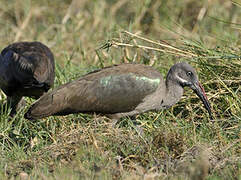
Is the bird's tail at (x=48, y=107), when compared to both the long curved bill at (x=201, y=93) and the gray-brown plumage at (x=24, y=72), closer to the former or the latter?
the gray-brown plumage at (x=24, y=72)

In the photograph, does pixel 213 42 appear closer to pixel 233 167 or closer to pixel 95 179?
pixel 233 167

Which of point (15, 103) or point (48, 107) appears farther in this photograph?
point (15, 103)

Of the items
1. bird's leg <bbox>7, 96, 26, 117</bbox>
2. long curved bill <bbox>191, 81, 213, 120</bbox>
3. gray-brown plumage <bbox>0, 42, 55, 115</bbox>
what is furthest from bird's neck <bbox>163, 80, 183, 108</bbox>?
bird's leg <bbox>7, 96, 26, 117</bbox>

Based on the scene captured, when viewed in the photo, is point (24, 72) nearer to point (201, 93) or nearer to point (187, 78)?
point (187, 78)

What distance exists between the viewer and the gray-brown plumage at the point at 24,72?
6277mm

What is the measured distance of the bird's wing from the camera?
18.3 feet

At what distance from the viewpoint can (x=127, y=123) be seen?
19.7 ft

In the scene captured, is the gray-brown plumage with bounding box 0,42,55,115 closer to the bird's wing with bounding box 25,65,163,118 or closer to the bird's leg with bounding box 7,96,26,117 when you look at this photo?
the bird's leg with bounding box 7,96,26,117

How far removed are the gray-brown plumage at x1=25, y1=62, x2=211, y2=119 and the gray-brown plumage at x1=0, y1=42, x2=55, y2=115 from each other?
0.67 metres

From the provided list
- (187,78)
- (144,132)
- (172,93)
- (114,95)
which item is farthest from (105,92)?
(187,78)

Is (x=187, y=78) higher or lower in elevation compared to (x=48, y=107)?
higher

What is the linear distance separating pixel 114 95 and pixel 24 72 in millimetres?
1258

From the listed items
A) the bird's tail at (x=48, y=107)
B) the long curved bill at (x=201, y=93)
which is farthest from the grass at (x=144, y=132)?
the bird's tail at (x=48, y=107)

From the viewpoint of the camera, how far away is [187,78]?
230 inches
